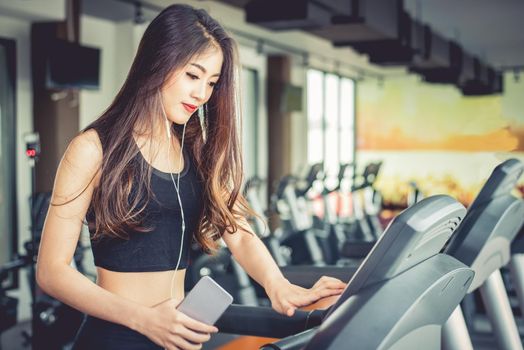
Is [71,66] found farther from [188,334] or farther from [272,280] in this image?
[188,334]

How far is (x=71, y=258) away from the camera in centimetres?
138

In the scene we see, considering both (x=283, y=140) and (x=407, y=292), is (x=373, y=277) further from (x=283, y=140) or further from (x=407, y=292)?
(x=283, y=140)

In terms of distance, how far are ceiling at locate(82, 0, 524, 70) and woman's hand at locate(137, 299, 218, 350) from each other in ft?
13.7

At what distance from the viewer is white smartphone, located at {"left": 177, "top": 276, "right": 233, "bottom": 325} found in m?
1.11

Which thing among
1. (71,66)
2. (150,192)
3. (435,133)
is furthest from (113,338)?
(435,133)

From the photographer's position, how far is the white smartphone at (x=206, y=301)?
111 cm

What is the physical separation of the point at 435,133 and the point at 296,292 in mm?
12315

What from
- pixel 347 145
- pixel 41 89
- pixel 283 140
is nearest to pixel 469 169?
pixel 347 145

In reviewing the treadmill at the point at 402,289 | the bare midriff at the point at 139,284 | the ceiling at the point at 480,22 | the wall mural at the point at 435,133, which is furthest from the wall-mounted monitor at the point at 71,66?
the wall mural at the point at 435,133

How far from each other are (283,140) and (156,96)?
810 cm

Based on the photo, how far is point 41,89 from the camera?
5.85m

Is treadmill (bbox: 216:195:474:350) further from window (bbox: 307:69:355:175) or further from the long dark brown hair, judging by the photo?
window (bbox: 307:69:355:175)

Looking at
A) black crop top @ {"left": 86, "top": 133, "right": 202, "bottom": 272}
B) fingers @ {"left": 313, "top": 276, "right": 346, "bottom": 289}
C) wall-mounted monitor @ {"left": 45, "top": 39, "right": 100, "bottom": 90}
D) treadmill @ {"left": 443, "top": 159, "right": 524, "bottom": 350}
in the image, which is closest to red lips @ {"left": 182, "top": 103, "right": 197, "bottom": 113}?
black crop top @ {"left": 86, "top": 133, "right": 202, "bottom": 272}

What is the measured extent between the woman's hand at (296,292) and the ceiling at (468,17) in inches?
153
